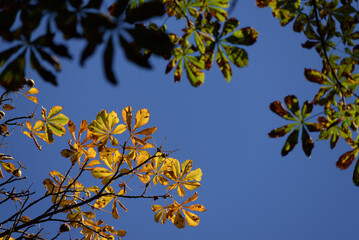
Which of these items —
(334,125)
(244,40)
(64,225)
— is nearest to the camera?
(244,40)

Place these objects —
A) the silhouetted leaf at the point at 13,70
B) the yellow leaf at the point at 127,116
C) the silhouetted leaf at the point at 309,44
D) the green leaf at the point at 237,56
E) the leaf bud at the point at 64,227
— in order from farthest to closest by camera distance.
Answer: the yellow leaf at the point at 127,116 < the leaf bud at the point at 64,227 < the silhouetted leaf at the point at 309,44 < the green leaf at the point at 237,56 < the silhouetted leaf at the point at 13,70

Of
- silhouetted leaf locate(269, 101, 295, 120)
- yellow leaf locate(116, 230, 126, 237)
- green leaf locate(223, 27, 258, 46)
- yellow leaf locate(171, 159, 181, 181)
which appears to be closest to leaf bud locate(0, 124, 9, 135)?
yellow leaf locate(116, 230, 126, 237)

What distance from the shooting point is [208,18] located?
1415 mm

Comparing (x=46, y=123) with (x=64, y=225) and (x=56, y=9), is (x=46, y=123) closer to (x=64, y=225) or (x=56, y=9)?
(x=64, y=225)

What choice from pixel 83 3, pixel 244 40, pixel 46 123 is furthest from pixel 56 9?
pixel 46 123

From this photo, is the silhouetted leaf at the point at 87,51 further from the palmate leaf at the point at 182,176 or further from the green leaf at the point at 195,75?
the palmate leaf at the point at 182,176

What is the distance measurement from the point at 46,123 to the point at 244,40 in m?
1.51

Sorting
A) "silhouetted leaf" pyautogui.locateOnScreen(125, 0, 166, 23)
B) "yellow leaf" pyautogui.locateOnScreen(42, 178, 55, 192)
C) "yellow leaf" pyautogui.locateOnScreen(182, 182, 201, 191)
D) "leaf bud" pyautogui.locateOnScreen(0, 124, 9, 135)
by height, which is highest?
"leaf bud" pyautogui.locateOnScreen(0, 124, 9, 135)

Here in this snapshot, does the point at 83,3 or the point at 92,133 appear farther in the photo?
the point at 92,133

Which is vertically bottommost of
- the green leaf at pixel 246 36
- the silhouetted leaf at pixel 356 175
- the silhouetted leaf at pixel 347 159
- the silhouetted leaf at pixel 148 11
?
the silhouetted leaf at pixel 356 175

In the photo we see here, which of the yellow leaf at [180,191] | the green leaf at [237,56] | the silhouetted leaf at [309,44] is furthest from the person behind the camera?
the yellow leaf at [180,191]

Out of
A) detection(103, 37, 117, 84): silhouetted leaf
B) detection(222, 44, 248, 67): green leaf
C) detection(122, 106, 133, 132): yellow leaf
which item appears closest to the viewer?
detection(103, 37, 117, 84): silhouetted leaf

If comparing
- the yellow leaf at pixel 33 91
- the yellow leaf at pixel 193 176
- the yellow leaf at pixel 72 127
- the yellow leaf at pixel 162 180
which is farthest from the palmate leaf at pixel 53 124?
the yellow leaf at pixel 193 176

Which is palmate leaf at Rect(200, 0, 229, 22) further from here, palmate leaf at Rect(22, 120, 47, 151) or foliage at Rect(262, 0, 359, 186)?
palmate leaf at Rect(22, 120, 47, 151)
